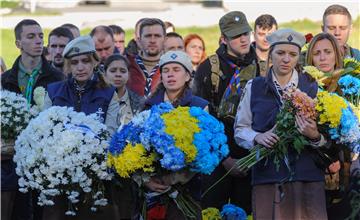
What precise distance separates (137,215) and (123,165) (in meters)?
0.74

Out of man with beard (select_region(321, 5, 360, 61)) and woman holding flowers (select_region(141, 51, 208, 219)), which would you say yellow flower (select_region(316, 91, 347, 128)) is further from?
man with beard (select_region(321, 5, 360, 61))

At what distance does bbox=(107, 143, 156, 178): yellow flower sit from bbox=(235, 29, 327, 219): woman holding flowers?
1071mm

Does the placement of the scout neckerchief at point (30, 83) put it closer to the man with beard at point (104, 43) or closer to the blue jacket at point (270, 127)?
the man with beard at point (104, 43)

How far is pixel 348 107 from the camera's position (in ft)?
31.3

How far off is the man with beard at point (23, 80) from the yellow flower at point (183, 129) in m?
2.19

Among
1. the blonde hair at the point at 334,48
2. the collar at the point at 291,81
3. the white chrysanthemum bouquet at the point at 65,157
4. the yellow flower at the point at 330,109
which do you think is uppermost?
the blonde hair at the point at 334,48

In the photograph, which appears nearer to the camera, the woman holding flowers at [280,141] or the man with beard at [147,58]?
the woman holding flowers at [280,141]

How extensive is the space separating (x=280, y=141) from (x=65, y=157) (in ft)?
6.47

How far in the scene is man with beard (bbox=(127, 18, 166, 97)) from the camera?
40.2 feet

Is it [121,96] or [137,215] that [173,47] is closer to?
[121,96]

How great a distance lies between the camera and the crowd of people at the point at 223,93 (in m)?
9.63

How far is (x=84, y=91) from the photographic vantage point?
10.4 meters

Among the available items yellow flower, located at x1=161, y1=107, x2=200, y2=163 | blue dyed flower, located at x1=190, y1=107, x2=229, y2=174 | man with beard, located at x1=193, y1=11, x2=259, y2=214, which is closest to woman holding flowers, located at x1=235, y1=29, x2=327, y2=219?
blue dyed flower, located at x1=190, y1=107, x2=229, y2=174

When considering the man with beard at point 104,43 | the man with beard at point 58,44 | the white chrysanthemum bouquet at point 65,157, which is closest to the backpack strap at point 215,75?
the white chrysanthemum bouquet at point 65,157
